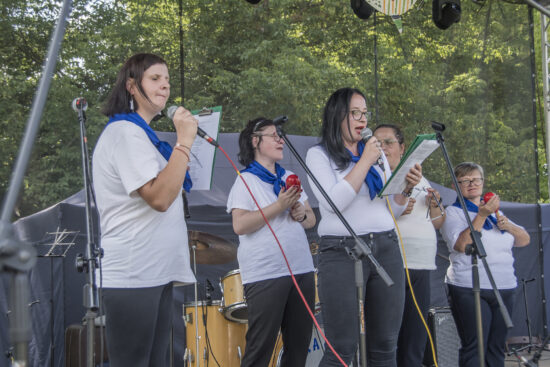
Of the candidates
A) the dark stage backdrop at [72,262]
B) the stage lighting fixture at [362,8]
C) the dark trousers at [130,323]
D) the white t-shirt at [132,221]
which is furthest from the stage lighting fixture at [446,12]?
the dark trousers at [130,323]

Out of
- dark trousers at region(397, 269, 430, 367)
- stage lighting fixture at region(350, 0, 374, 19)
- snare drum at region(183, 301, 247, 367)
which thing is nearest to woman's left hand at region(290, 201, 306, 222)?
dark trousers at region(397, 269, 430, 367)

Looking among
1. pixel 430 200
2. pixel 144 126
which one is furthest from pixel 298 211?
pixel 144 126

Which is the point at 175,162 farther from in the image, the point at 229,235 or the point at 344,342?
the point at 229,235

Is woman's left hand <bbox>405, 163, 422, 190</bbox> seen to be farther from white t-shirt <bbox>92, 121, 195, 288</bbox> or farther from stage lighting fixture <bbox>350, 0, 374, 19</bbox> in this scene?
stage lighting fixture <bbox>350, 0, 374, 19</bbox>

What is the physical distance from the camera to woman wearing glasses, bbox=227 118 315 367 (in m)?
2.92

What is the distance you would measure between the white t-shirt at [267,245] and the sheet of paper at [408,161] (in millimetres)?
674

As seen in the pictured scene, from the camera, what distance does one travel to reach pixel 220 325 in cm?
400

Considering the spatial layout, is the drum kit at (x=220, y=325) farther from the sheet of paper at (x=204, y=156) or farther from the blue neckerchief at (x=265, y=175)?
the sheet of paper at (x=204, y=156)

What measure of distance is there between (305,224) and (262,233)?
1.11 feet

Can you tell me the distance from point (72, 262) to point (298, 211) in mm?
2634

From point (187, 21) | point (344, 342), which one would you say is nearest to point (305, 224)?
point (344, 342)

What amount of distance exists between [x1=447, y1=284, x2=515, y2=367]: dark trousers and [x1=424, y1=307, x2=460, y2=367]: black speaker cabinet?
1.02 m

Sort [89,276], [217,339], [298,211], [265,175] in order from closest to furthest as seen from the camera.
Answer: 1. [89,276]
2. [298,211]
3. [265,175]
4. [217,339]

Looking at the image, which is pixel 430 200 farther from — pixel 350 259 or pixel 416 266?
pixel 350 259
